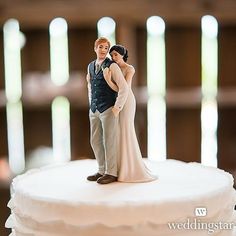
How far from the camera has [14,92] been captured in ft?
10.3

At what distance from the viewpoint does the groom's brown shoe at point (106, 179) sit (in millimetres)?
1271

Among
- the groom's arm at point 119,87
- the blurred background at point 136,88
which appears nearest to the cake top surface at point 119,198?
the groom's arm at point 119,87

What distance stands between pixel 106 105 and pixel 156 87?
75.6 inches

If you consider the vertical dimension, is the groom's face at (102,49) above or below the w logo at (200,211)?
above

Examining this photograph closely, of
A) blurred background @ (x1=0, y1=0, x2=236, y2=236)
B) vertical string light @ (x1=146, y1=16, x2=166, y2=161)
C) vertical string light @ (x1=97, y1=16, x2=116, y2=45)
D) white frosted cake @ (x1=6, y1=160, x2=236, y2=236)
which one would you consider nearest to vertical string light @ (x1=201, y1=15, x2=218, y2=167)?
blurred background @ (x1=0, y1=0, x2=236, y2=236)

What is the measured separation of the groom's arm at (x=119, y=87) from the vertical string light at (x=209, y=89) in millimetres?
1755

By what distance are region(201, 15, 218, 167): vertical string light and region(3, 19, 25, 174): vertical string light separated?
48.1 inches

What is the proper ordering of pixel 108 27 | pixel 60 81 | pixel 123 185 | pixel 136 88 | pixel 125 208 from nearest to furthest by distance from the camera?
pixel 125 208 < pixel 123 185 < pixel 136 88 < pixel 108 27 < pixel 60 81

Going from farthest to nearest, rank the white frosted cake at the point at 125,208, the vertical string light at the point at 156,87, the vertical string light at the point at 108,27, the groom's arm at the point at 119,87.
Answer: the vertical string light at the point at 156,87
the vertical string light at the point at 108,27
the groom's arm at the point at 119,87
the white frosted cake at the point at 125,208

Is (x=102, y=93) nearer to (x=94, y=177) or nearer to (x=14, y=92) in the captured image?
(x=94, y=177)

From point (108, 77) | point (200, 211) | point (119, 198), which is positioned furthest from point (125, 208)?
point (108, 77)

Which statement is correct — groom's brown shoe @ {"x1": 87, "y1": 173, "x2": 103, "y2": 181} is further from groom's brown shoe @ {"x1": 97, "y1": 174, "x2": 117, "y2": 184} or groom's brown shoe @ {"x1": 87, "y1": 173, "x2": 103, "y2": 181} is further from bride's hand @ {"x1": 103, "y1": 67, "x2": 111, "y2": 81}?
bride's hand @ {"x1": 103, "y1": 67, "x2": 111, "y2": 81}

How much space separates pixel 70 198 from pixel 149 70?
2158 millimetres

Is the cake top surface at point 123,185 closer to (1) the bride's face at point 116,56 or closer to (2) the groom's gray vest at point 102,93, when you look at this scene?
(2) the groom's gray vest at point 102,93
